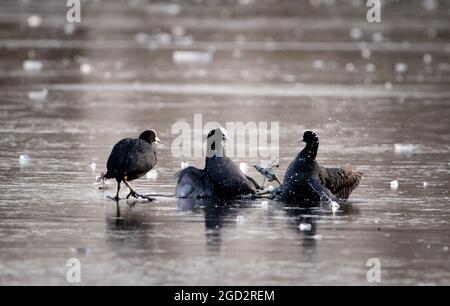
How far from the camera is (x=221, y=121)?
1773 centimetres

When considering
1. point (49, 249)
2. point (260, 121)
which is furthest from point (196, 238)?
point (260, 121)

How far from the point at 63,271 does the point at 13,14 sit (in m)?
35.5

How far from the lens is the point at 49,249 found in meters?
9.27

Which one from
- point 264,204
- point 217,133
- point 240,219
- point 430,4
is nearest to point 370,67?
point 217,133

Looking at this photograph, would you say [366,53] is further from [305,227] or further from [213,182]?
[305,227]

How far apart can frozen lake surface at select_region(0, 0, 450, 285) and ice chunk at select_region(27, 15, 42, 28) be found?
17 centimetres

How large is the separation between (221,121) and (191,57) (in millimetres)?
11240

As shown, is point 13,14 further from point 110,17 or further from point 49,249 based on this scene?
point 49,249

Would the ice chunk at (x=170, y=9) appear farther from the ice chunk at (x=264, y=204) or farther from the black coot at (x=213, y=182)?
the ice chunk at (x=264, y=204)

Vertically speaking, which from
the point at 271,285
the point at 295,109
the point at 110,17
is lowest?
the point at 271,285

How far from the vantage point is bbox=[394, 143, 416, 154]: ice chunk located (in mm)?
15266

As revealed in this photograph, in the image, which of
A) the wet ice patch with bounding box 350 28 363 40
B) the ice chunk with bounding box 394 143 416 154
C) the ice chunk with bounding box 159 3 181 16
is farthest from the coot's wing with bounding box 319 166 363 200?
the ice chunk with bounding box 159 3 181 16

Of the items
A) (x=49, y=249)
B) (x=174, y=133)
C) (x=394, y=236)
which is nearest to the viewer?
(x=49, y=249)

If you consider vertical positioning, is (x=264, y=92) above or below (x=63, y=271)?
above
